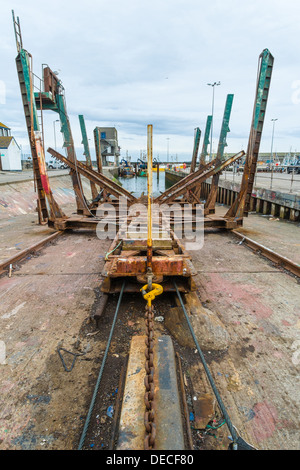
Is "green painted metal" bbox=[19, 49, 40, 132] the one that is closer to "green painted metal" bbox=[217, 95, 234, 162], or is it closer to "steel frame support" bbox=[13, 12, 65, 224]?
"steel frame support" bbox=[13, 12, 65, 224]

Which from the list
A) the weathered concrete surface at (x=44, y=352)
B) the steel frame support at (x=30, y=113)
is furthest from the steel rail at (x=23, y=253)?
the steel frame support at (x=30, y=113)

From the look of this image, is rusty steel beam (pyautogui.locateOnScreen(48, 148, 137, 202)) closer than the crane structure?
No

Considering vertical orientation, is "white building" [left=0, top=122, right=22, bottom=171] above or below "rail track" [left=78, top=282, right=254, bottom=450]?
above

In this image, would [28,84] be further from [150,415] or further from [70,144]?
[150,415]

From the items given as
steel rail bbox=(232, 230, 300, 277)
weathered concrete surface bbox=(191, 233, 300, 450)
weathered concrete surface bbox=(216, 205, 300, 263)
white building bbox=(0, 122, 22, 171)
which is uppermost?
white building bbox=(0, 122, 22, 171)

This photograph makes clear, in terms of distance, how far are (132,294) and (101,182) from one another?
6.11 m

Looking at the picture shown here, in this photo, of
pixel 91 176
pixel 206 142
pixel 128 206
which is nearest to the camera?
pixel 91 176

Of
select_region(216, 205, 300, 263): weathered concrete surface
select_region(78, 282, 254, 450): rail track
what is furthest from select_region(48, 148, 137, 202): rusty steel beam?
select_region(78, 282, 254, 450): rail track

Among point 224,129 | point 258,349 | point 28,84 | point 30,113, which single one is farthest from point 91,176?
point 258,349

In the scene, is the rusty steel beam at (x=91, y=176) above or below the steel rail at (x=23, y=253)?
above

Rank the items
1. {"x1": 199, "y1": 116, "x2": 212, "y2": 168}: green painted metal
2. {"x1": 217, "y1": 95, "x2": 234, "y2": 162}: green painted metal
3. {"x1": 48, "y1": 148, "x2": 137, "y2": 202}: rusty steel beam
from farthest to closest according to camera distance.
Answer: {"x1": 199, "y1": 116, "x2": 212, "y2": 168}: green painted metal
{"x1": 217, "y1": 95, "x2": 234, "y2": 162}: green painted metal
{"x1": 48, "y1": 148, "x2": 137, "y2": 202}: rusty steel beam

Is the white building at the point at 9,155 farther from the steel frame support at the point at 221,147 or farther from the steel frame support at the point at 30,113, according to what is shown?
the steel frame support at the point at 221,147
